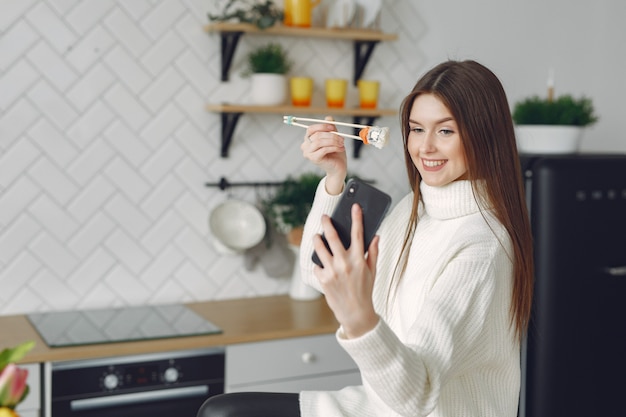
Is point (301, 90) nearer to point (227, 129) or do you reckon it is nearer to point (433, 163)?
point (227, 129)

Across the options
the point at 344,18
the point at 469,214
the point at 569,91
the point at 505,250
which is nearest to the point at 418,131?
the point at 469,214

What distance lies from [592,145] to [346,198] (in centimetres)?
256

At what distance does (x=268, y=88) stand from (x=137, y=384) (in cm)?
114

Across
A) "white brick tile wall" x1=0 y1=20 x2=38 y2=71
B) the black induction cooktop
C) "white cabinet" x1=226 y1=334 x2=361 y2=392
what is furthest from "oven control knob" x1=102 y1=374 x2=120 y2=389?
"white brick tile wall" x1=0 y1=20 x2=38 y2=71

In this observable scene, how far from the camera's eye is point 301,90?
3.00m

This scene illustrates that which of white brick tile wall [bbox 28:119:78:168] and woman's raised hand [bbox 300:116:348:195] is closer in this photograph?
woman's raised hand [bbox 300:116:348:195]

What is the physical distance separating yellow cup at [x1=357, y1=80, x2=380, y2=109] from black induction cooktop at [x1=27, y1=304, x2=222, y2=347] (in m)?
1.03

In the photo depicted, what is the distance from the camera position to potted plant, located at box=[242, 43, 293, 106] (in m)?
2.94

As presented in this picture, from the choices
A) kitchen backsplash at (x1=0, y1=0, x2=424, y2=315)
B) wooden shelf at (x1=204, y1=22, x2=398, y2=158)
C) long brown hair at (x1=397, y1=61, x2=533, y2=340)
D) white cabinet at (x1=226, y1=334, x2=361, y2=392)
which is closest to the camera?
long brown hair at (x1=397, y1=61, x2=533, y2=340)

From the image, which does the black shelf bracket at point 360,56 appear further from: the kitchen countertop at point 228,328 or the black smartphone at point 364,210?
the black smartphone at point 364,210

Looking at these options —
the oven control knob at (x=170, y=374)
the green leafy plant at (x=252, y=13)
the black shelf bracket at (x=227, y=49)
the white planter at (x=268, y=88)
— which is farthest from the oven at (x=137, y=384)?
the green leafy plant at (x=252, y=13)

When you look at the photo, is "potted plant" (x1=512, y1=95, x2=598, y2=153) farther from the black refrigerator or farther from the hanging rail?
the hanging rail

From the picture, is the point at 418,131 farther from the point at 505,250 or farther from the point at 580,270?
the point at 580,270

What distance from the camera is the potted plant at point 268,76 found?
294 centimetres
